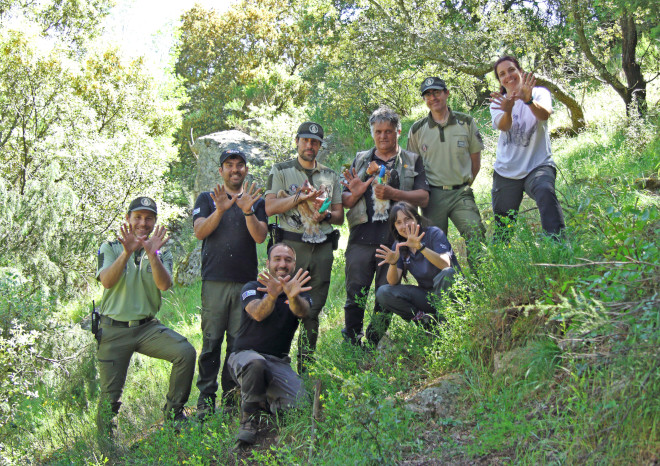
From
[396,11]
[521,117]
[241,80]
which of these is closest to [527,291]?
[521,117]

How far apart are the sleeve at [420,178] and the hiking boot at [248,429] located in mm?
2508

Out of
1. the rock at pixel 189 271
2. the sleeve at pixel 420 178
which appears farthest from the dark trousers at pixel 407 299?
the rock at pixel 189 271

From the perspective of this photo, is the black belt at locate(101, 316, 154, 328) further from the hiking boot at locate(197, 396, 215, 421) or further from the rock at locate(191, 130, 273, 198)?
the rock at locate(191, 130, 273, 198)

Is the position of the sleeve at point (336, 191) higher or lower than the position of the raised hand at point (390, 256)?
higher

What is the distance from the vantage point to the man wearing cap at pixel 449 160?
554 cm

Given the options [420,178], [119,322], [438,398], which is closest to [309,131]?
[420,178]

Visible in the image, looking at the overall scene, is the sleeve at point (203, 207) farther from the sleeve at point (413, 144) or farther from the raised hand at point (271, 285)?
the sleeve at point (413, 144)

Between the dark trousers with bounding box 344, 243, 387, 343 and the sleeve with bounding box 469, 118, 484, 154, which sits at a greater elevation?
the sleeve with bounding box 469, 118, 484, 154

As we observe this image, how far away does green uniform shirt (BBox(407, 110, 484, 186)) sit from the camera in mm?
5574

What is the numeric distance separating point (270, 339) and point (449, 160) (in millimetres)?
2359

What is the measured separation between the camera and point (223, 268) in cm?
549

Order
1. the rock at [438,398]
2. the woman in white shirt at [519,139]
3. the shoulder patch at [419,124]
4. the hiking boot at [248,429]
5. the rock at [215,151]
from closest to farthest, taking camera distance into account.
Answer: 1. the rock at [438,398]
2. the hiking boot at [248,429]
3. the woman in white shirt at [519,139]
4. the shoulder patch at [419,124]
5. the rock at [215,151]

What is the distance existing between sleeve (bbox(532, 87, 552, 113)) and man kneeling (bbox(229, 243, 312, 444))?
241cm

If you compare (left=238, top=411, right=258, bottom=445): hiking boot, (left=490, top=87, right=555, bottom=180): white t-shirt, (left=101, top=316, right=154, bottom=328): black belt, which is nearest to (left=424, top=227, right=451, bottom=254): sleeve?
(left=490, top=87, right=555, bottom=180): white t-shirt
